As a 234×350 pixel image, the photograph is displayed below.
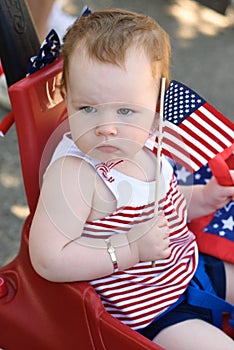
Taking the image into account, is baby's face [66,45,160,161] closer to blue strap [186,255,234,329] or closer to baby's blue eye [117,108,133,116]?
baby's blue eye [117,108,133,116]

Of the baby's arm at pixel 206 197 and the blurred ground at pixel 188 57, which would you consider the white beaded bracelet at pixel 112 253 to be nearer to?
the baby's arm at pixel 206 197

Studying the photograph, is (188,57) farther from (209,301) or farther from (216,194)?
(209,301)

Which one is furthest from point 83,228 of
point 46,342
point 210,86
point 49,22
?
point 210,86

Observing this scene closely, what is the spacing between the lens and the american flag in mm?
1214

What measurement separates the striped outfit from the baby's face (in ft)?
0.15

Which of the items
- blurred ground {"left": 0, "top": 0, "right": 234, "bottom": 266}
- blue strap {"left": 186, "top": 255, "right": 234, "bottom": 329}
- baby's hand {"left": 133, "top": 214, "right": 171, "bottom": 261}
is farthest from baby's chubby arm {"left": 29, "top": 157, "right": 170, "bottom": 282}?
blurred ground {"left": 0, "top": 0, "right": 234, "bottom": 266}

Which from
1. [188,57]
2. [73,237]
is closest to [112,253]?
[73,237]

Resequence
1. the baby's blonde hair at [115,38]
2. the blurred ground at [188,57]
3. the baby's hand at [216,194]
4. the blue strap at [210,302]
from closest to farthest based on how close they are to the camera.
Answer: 1. the baby's blonde hair at [115,38]
2. the blue strap at [210,302]
3. the baby's hand at [216,194]
4. the blurred ground at [188,57]

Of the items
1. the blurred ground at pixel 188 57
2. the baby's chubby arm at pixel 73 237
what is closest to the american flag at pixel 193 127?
the baby's chubby arm at pixel 73 237

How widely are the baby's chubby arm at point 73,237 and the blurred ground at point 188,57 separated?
0.76 metres

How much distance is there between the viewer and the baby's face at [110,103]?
1.04 meters

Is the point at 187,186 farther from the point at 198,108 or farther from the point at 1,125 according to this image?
the point at 1,125

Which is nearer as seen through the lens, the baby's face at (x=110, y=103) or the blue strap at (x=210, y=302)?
the baby's face at (x=110, y=103)

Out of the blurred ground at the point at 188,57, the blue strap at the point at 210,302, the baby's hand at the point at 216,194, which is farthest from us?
the blurred ground at the point at 188,57
